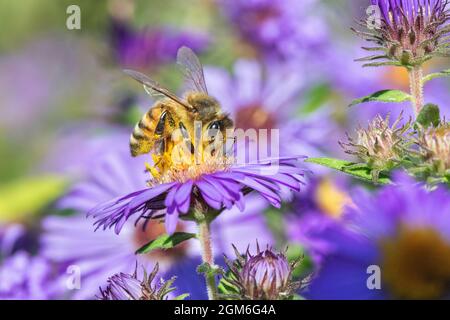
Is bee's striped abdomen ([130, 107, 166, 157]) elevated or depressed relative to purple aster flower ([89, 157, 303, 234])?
elevated

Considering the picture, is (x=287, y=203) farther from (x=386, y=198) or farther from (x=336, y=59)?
(x=336, y=59)

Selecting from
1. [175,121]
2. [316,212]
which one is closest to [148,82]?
[175,121]

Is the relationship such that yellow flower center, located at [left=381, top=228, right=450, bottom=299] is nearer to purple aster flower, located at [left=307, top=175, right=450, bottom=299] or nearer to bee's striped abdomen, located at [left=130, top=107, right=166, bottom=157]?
purple aster flower, located at [left=307, top=175, right=450, bottom=299]

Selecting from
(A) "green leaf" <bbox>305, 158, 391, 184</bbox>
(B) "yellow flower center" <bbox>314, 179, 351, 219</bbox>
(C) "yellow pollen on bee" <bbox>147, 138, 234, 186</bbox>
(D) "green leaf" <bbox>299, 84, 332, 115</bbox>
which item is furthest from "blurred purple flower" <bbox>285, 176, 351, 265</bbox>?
(D) "green leaf" <bbox>299, 84, 332, 115</bbox>

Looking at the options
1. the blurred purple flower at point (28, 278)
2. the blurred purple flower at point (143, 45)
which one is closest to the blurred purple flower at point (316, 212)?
the blurred purple flower at point (28, 278)

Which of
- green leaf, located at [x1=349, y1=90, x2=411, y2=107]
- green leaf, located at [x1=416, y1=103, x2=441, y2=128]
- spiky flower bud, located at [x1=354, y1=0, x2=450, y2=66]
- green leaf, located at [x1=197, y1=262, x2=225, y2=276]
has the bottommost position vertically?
green leaf, located at [x1=197, y1=262, x2=225, y2=276]

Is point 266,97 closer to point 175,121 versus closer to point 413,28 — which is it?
point 175,121

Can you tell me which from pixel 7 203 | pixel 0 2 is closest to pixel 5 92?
pixel 0 2

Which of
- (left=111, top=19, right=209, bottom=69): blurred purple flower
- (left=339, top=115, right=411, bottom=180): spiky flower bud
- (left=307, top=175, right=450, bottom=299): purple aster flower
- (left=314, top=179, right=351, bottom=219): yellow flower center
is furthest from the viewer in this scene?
(left=111, top=19, right=209, bottom=69): blurred purple flower
